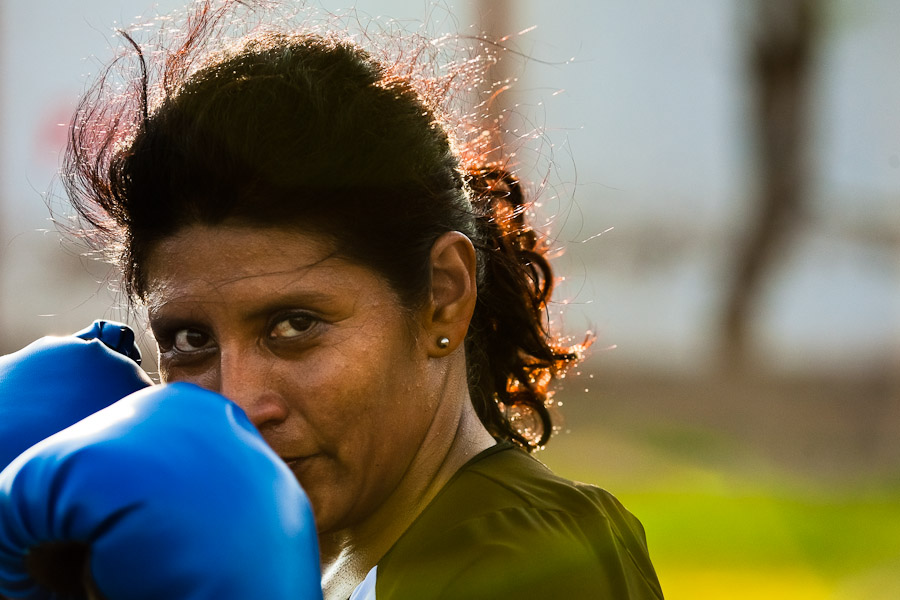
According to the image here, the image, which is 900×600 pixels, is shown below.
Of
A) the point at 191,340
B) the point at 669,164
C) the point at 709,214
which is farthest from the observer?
the point at 709,214

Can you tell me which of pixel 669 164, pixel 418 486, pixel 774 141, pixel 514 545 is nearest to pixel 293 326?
pixel 418 486

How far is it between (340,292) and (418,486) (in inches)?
12.8

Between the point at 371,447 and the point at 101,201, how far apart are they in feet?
1.87

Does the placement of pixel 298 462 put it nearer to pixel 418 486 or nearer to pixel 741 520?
pixel 418 486

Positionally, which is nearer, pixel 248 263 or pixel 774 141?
pixel 248 263

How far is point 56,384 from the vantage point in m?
1.57

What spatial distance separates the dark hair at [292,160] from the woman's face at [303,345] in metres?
0.03

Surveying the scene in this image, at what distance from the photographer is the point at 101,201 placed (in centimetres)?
168

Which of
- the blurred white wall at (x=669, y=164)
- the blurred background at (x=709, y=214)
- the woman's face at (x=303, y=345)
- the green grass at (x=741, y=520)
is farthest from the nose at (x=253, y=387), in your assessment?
the blurred white wall at (x=669, y=164)

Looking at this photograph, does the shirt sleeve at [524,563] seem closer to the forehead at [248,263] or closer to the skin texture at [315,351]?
the skin texture at [315,351]

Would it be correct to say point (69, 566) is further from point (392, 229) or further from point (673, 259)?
point (673, 259)

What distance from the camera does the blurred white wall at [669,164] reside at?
26.4ft

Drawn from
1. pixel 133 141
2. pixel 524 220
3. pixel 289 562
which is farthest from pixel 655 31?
pixel 289 562

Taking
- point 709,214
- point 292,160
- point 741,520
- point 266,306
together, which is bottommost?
point 741,520
